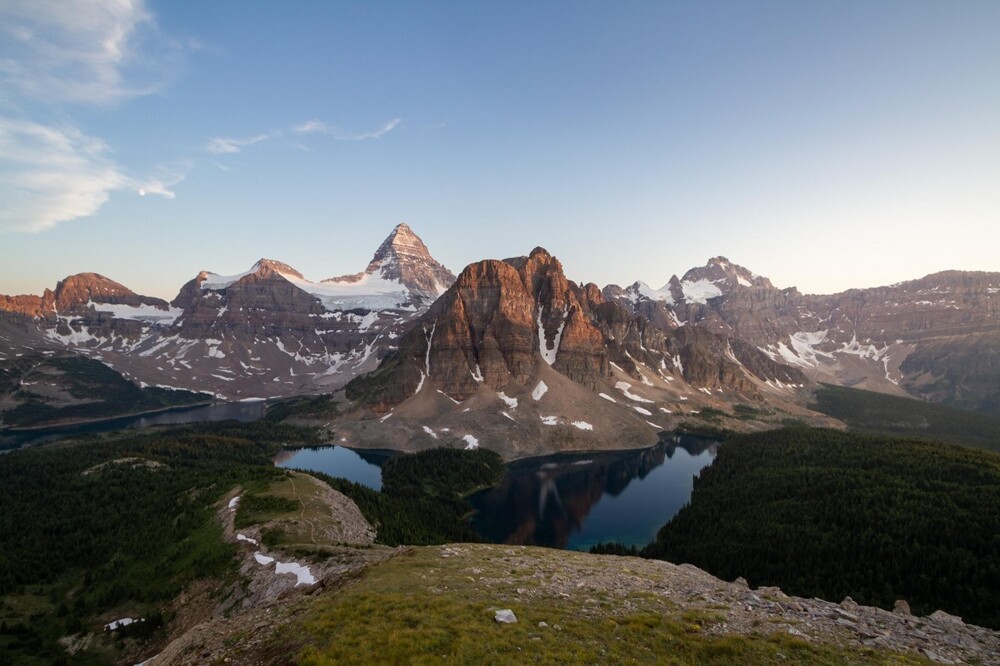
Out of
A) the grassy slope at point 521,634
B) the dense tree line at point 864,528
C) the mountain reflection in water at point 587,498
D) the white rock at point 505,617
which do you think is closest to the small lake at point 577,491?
the mountain reflection in water at point 587,498

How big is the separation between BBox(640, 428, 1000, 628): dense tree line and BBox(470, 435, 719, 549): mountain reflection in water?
12418 millimetres

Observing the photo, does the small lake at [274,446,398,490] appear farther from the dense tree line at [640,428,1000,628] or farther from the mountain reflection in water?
the dense tree line at [640,428,1000,628]

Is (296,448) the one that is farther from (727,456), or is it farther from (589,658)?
(589,658)

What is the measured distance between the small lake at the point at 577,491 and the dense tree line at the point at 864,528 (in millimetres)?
12412

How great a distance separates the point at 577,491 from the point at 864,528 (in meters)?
69.6

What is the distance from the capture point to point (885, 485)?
8425 cm

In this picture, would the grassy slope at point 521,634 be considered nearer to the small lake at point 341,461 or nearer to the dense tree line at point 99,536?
the dense tree line at point 99,536

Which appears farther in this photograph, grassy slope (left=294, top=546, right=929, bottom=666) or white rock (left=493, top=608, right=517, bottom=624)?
white rock (left=493, top=608, right=517, bottom=624)

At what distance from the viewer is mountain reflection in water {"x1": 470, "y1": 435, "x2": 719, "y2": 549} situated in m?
99.8

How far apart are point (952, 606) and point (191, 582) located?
263 ft

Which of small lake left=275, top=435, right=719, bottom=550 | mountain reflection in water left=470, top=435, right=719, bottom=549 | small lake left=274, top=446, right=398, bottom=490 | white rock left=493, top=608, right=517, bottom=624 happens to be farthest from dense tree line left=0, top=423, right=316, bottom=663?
mountain reflection in water left=470, top=435, right=719, bottom=549

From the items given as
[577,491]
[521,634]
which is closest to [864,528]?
[577,491]

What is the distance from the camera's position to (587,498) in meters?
124

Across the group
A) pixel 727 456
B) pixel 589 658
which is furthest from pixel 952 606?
pixel 727 456
